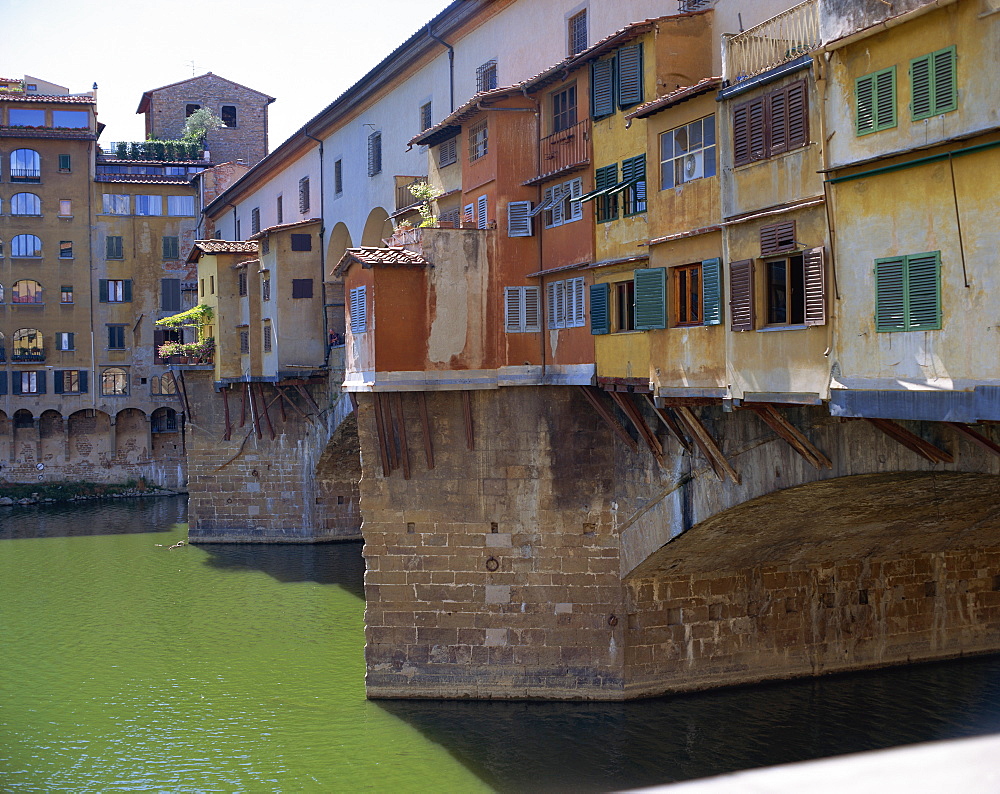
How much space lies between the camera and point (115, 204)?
51312mm

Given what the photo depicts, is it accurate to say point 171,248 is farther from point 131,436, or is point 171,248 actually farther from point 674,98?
point 674,98

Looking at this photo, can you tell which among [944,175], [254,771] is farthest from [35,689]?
[944,175]

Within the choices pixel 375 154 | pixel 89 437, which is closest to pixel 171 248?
pixel 89 437

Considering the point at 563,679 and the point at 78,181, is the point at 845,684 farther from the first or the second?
the point at 78,181

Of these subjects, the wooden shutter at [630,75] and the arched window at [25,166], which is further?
the arched window at [25,166]

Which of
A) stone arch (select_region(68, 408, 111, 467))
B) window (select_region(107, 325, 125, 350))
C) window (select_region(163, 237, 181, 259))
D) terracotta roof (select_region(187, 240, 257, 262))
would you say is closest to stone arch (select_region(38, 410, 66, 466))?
stone arch (select_region(68, 408, 111, 467))

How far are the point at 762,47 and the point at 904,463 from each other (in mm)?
5001

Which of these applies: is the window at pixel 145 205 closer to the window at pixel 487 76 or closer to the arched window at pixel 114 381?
the arched window at pixel 114 381

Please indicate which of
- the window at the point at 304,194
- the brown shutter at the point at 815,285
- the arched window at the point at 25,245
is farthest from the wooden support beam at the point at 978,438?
the arched window at the point at 25,245

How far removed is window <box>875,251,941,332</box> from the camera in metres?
9.91

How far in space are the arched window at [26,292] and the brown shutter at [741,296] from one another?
44190 millimetres

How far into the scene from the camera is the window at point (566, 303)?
17.1m

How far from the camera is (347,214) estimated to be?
101 ft

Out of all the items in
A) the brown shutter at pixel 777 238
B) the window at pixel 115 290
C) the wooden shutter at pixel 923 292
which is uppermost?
the window at pixel 115 290
